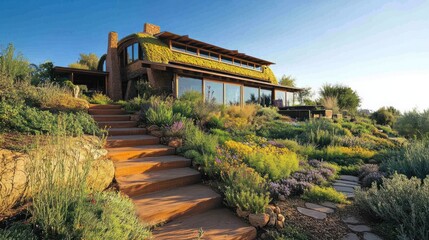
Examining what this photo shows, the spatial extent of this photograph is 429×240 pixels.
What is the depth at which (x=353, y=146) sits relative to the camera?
7.85 meters

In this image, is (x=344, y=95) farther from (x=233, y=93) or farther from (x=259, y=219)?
(x=259, y=219)

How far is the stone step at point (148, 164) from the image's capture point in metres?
3.79

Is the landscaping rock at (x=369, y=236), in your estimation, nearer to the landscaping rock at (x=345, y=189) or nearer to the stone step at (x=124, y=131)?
the landscaping rock at (x=345, y=189)

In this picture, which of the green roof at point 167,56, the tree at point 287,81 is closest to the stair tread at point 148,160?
the green roof at point 167,56

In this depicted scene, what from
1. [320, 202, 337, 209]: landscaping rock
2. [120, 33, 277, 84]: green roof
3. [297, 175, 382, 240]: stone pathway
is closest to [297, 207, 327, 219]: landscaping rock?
[297, 175, 382, 240]: stone pathway

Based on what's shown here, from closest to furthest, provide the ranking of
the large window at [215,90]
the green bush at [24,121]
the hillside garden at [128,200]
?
the hillside garden at [128,200], the green bush at [24,121], the large window at [215,90]

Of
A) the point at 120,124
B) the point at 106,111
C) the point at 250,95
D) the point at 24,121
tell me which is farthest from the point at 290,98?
the point at 24,121

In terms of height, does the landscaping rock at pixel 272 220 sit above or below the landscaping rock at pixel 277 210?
below

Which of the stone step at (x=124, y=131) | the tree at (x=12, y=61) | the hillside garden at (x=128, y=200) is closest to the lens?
the hillside garden at (x=128, y=200)

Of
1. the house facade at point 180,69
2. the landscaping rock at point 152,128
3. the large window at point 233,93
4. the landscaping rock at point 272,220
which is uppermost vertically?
the house facade at point 180,69

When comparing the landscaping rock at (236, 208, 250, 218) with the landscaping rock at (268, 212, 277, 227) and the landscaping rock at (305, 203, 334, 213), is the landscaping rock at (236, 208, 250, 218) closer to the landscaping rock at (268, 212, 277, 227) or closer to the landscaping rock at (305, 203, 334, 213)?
the landscaping rock at (268, 212, 277, 227)

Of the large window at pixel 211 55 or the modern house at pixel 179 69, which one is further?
the large window at pixel 211 55

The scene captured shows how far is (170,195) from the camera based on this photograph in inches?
134

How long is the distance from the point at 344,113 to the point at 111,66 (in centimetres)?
2056
